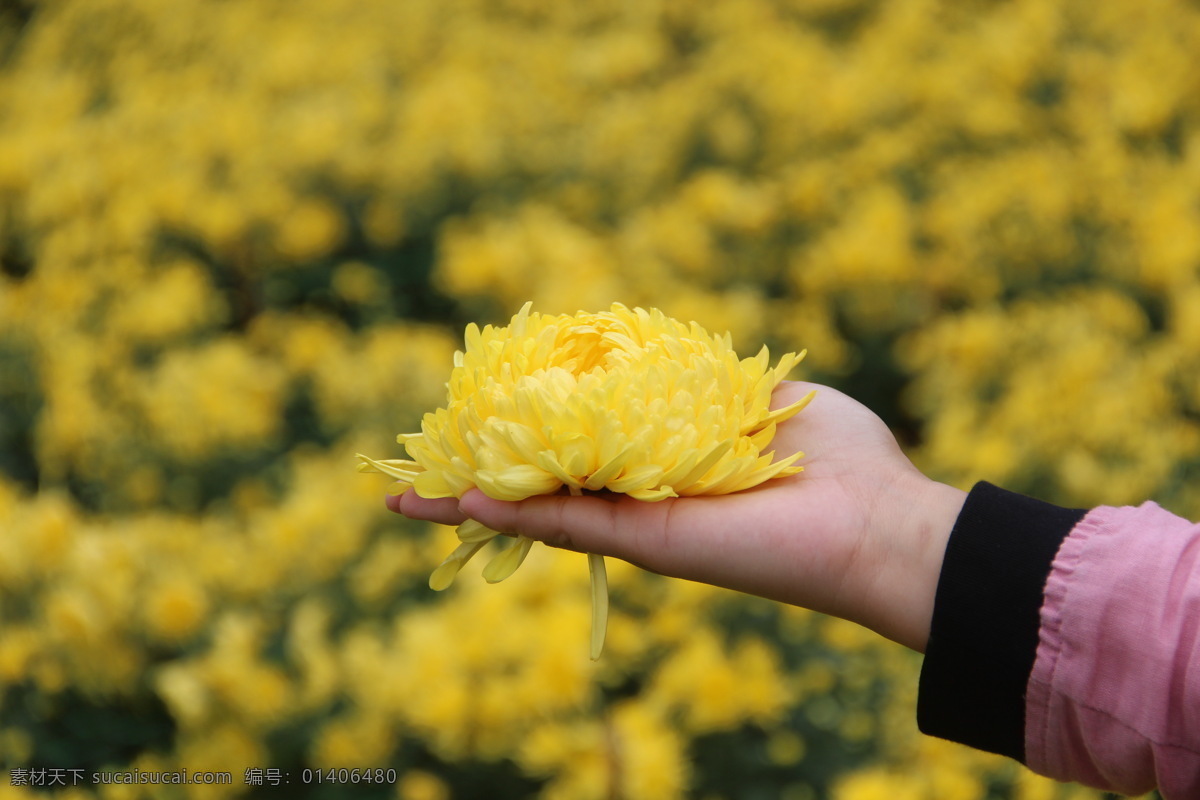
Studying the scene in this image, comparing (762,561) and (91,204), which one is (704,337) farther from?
(91,204)

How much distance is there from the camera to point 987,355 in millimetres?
1686

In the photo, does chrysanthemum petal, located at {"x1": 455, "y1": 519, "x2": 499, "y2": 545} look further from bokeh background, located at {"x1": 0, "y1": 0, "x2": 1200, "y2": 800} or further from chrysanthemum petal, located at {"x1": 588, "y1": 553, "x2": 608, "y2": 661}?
bokeh background, located at {"x1": 0, "y1": 0, "x2": 1200, "y2": 800}

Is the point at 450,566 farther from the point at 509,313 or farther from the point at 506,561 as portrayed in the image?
the point at 509,313

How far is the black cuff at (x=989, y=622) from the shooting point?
28.8 inches

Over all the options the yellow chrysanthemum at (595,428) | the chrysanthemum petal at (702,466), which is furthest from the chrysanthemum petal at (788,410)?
the chrysanthemum petal at (702,466)

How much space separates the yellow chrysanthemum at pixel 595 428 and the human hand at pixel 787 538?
0.02 metres

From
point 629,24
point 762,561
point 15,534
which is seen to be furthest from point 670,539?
point 629,24

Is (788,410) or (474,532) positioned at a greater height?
(788,410)

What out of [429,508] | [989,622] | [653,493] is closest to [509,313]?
[429,508]

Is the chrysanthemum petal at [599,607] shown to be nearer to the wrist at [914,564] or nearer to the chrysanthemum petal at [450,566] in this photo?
the chrysanthemum petal at [450,566]

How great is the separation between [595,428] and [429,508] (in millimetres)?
186

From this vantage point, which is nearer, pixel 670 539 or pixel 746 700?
pixel 670 539

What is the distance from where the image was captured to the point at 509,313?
185cm

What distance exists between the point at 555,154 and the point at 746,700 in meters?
1.57
